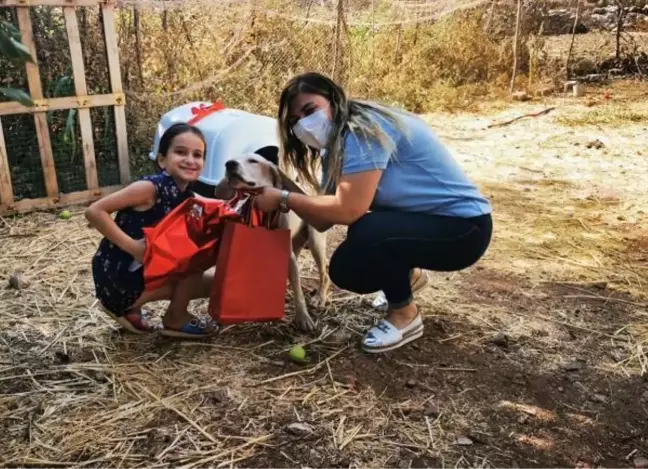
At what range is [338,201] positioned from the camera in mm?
2602

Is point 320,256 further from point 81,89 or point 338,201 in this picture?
point 81,89

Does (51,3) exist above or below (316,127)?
above

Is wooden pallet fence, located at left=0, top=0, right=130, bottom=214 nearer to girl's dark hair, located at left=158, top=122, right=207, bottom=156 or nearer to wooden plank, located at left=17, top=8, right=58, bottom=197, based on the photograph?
wooden plank, located at left=17, top=8, right=58, bottom=197

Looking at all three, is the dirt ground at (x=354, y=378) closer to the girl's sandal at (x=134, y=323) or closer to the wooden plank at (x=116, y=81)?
the girl's sandal at (x=134, y=323)

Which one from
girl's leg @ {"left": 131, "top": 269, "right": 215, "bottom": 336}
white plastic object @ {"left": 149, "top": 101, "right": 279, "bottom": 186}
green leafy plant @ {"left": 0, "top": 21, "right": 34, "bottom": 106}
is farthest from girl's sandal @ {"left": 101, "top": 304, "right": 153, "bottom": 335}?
green leafy plant @ {"left": 0, "top": 21, "right": 34, "bottom": 106}

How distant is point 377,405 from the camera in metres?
2.56

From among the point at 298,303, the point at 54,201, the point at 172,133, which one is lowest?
the point at 54,201

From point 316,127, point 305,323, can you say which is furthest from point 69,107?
point 316,127

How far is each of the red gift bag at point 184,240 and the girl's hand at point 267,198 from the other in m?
0.12

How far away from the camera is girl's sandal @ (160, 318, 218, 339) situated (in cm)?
298

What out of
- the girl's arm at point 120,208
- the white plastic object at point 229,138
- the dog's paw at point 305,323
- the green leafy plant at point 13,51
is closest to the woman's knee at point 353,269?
the dog's paw at point 305,323

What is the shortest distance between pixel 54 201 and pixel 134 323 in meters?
2.34

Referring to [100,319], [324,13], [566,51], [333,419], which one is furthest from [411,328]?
[566,51]

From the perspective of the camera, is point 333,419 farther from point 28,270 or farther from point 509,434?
point 28,270
